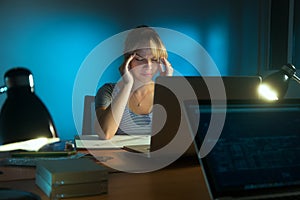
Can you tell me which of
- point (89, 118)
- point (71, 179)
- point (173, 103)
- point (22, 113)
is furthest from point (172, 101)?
point (89, 118)

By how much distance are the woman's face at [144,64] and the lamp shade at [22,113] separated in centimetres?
146

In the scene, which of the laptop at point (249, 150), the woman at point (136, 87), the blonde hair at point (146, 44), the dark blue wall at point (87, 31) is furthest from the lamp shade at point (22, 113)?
the dark blue wall at point (87, 31)

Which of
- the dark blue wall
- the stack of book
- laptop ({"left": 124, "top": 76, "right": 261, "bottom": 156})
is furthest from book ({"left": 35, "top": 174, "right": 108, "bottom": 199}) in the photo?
the dark blue wall

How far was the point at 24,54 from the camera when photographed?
2.96 m

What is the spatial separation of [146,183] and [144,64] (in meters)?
1.19

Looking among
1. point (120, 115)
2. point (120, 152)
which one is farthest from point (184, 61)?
point (120, 152)

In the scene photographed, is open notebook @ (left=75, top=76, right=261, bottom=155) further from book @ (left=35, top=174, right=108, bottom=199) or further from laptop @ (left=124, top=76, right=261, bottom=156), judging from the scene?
book @ (left=35, top=174, right=108, bottom=199)

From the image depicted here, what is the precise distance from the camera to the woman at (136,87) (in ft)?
6.31

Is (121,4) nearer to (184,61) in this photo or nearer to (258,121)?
(184,61)

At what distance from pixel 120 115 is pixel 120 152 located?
1.70 feet

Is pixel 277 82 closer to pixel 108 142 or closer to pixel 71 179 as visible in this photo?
pixel 108 142

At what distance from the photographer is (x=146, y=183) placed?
982 millimetres

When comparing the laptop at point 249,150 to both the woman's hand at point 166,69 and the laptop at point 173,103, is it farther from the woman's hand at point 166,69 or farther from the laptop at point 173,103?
the woman's hand at point 166,69

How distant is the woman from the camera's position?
1925 millimetres
